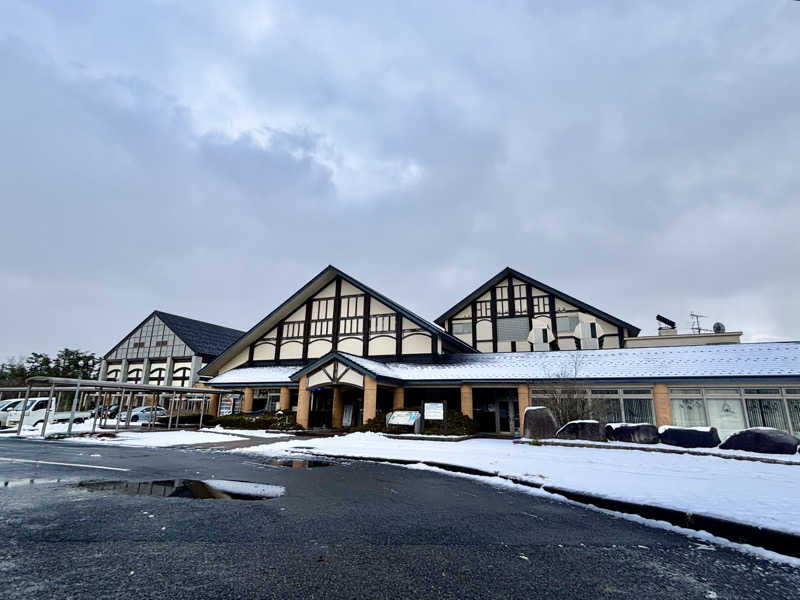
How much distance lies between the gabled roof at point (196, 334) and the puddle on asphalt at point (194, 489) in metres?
41.0

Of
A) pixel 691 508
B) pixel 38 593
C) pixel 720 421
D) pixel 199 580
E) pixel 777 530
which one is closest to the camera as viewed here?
pixel 38 593

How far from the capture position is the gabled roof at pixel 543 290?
29.1m

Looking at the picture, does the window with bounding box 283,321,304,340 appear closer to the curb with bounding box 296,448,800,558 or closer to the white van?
the white van

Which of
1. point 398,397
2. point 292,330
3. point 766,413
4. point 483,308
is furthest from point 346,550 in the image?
point 483,308

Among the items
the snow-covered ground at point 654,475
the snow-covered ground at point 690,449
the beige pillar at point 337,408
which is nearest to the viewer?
the snow-covered ground at point 654,475

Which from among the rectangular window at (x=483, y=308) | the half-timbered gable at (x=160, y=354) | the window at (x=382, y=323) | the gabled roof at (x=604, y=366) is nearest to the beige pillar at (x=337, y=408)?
the gabled roof at (x=604, y=366)

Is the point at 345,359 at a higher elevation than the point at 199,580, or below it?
higher

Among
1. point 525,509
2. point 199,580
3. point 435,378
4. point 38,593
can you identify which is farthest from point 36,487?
point 435,378

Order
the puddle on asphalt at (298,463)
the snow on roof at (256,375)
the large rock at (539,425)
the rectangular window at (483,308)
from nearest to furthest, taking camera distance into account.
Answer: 1. the puddle on asphalt at (298,463)
2. the large rock at (539,425)
3. the snow on roof at (256,375)
4. the rectangular window at (483,308)

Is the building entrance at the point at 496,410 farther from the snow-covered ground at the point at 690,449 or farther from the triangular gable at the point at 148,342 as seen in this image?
the triangular gable at the point at 148,342

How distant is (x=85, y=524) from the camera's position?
4719mm

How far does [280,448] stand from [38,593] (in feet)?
39.4

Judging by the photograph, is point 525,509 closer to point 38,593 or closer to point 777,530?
point 777,530

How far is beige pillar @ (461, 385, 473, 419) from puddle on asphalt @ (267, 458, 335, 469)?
11.8 meters
